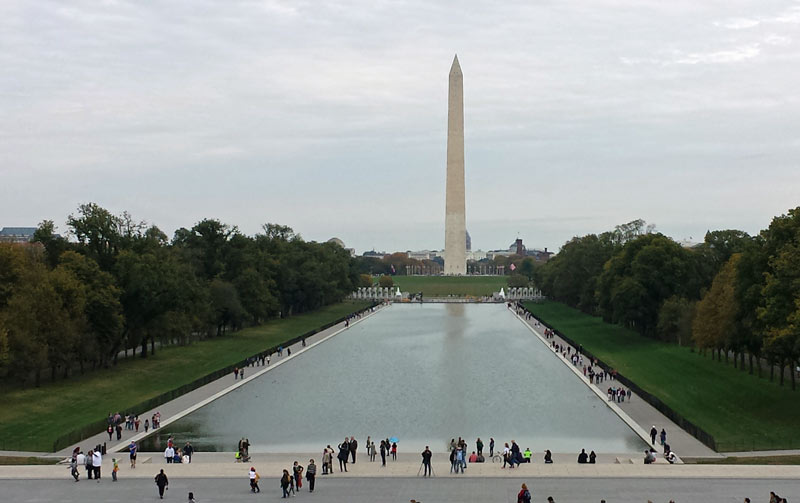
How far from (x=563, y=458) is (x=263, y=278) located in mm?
53773

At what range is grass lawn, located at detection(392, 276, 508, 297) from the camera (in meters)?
141

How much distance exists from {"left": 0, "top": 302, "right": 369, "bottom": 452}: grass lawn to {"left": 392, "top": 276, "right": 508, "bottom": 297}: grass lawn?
252 ft

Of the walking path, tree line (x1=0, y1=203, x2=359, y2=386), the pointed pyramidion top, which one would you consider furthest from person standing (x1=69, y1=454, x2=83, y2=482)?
the pointed pyramidion top

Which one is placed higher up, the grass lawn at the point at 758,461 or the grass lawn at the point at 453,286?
the grass lawn at the point at 453,286

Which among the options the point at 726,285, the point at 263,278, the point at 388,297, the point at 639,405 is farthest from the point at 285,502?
the point at 388,297

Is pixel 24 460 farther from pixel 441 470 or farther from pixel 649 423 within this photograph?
pixel 649 423

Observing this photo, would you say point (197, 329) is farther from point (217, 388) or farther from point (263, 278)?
point (217, 388)

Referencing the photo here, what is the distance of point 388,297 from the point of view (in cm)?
13562

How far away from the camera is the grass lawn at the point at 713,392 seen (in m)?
29.9

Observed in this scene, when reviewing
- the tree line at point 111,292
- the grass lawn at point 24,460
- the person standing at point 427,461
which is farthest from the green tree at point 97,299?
the person standing at point 427,461

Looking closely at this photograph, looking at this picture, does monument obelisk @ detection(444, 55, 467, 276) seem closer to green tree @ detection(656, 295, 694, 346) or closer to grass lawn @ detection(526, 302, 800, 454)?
grass lawn @ detection(526, 302, 800, 454)

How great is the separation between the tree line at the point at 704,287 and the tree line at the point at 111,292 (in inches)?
1103

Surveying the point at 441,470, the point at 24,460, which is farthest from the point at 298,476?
the point at 24,460

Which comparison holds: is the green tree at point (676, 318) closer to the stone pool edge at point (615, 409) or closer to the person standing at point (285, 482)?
the stone pool edge at point (615, 409)
